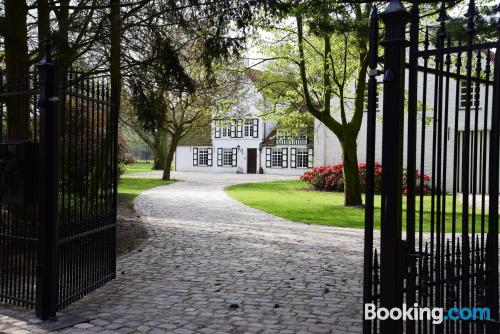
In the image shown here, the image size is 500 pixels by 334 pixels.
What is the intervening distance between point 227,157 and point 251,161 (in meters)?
2.77

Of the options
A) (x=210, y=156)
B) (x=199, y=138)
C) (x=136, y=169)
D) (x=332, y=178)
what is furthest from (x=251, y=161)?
(x=332, y=178)

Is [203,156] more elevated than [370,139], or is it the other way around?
[203,156]

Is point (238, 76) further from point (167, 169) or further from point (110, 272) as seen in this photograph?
point (110, 272)

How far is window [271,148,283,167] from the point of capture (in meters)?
45.4

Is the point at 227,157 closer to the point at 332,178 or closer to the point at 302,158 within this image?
the point at 302,158

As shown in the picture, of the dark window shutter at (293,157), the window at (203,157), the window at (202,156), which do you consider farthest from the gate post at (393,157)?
the window at (203,157)

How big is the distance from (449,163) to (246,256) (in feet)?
65.7

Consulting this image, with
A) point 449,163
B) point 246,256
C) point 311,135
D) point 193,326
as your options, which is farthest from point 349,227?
point 311,135

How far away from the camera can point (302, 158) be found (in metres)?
44.0

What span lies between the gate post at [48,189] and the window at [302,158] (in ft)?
129

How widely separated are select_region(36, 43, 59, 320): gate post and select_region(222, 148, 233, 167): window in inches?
1718

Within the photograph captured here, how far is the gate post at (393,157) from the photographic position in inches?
120

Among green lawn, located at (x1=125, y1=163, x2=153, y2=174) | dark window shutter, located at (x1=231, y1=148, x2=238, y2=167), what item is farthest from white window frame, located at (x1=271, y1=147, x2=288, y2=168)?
green lawn, located at (x1=125, y1=163, x2=153, y2=174)

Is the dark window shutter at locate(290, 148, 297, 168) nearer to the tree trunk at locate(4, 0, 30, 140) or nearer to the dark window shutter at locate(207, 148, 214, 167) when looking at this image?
the dark window shutter at locate(207, 148, 214, 167)
